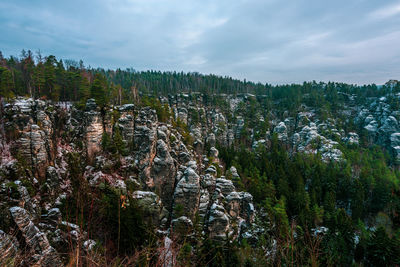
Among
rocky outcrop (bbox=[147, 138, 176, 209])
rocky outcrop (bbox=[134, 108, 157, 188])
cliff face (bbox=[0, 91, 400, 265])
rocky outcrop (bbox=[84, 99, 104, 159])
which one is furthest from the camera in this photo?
rocky outcrop (bbox=[84, 99, 104, 159])


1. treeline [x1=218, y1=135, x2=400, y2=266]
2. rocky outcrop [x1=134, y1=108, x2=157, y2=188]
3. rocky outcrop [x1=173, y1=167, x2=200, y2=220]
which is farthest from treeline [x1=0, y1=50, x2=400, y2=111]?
treeline [x1=218, y1=135, x2=400, y2=266]

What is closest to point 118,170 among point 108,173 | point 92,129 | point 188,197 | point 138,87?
point 108,173

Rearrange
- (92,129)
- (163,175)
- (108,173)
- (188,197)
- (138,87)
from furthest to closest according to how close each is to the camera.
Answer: (138,87) → (92,129) → (163,175) → (108,173) → (188,197)

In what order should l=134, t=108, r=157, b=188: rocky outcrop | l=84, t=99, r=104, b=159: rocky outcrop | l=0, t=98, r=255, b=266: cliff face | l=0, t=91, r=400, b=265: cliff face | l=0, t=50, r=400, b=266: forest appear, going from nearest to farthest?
l=0, t=50, r=400, b=266: forest, l=0, t=91, r=400, b=265: cliff face, l=0, t=98, r=255, b=266: cliff face, l=134, t=108, r=157, b=188: rocky outcrop, l=84, t=99, r=104, b=159: rocky outcrop

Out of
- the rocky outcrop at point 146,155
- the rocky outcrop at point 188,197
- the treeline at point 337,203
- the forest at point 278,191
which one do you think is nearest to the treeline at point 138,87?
the forest at point 278,191

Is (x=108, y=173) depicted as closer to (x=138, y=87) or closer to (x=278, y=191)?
(x=278, y=191)

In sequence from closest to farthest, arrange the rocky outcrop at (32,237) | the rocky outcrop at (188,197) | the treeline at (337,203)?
the rocky outcrop at (32,237) → the rocky outcrop at (188,197) → the treeline at (337,203)

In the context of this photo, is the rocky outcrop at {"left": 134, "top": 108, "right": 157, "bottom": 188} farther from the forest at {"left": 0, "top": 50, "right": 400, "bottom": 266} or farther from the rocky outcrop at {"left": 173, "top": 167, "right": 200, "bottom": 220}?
the rocky outcrop at {"left": 173, "top": 167, "right": 200, "bottom": 220}

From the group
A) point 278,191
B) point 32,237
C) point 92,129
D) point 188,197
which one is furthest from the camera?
point 278,191

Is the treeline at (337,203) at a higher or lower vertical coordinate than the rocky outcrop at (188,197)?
lower

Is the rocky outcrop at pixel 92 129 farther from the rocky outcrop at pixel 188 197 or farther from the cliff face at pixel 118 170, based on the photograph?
the rocky outcrop at pixel 188 197

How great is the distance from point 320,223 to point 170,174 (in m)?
28.8

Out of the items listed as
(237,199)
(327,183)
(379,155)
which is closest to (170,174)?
(237,199)

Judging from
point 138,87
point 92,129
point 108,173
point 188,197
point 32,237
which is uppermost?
point 138,87
